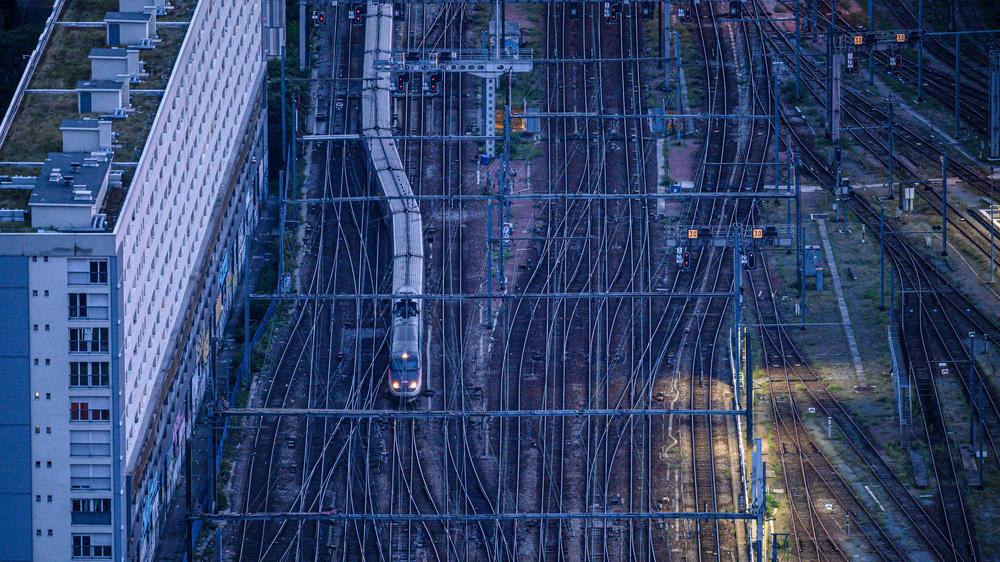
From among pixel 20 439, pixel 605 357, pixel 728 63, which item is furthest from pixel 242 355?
pixel 728 63

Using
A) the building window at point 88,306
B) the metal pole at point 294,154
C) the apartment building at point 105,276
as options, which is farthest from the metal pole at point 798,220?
the building window at point 88,306

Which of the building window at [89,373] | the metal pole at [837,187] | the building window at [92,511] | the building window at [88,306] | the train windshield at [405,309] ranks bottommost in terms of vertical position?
the building window at [92,511]

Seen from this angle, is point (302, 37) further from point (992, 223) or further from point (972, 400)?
point (972, 400)

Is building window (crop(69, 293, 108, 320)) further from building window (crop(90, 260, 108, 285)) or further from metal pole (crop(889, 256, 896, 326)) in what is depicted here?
metal pole (crop(889, 256, 896, 326))

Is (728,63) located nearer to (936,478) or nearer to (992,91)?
(992,91)

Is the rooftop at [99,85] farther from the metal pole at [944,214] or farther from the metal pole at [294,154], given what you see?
the metal pole at [944,214]

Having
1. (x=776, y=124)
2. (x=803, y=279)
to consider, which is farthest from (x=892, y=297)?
(x=776, y=124)
